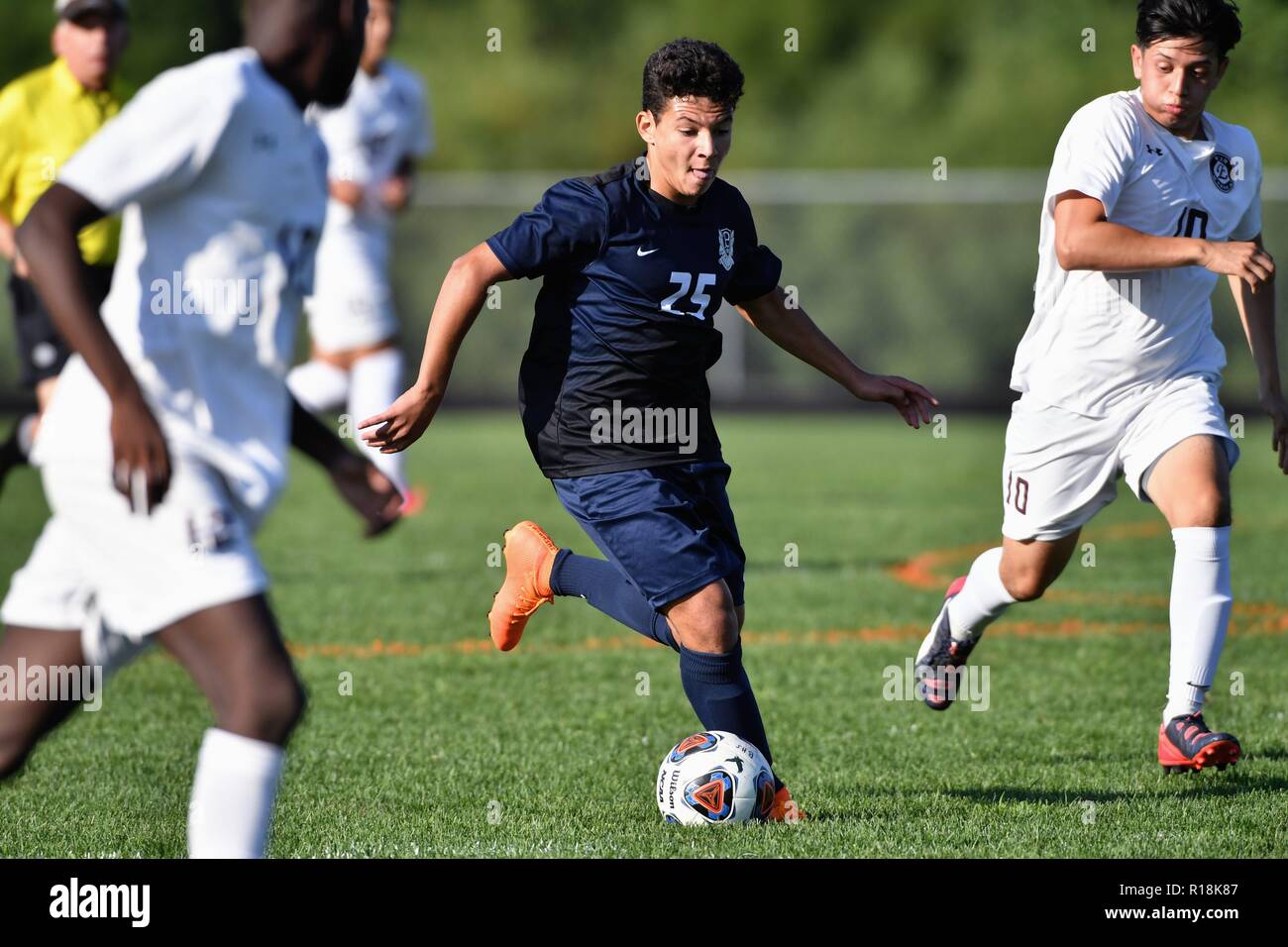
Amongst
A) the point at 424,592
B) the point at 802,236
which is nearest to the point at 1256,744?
the point at 424,592

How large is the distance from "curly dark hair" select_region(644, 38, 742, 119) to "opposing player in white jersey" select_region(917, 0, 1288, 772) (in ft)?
4.08

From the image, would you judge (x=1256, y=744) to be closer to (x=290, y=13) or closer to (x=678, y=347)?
(x=678, y=347)

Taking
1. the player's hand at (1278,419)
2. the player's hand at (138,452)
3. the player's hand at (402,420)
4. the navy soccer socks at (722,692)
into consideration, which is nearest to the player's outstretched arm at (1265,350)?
the player's hand at (1278,419)

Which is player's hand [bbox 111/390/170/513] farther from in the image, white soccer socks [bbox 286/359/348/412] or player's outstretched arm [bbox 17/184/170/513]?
white soccer socks [bbox 286/359/348/412]

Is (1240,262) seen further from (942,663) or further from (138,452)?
(138,452)

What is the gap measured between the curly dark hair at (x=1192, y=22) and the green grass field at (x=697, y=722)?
223 centimetres

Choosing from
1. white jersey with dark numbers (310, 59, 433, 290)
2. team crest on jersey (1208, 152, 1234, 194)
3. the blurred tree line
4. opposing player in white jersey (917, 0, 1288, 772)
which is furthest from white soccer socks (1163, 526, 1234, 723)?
the blurred tree line

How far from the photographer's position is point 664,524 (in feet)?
16.4

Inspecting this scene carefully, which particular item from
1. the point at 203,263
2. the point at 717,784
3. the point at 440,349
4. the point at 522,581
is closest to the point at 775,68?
the point at 522,581

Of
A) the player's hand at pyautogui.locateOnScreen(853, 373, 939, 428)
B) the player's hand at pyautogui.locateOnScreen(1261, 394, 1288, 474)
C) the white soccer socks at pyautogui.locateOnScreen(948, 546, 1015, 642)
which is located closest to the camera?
the player's hand at pyautogui.locateOnScreen(853, 373, 939, 428)

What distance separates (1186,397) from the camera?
568cm

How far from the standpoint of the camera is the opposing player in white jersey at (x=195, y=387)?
11.0ft

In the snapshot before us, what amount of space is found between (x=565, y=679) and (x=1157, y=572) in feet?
13.8

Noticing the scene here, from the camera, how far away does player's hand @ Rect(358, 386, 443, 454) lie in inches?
181
